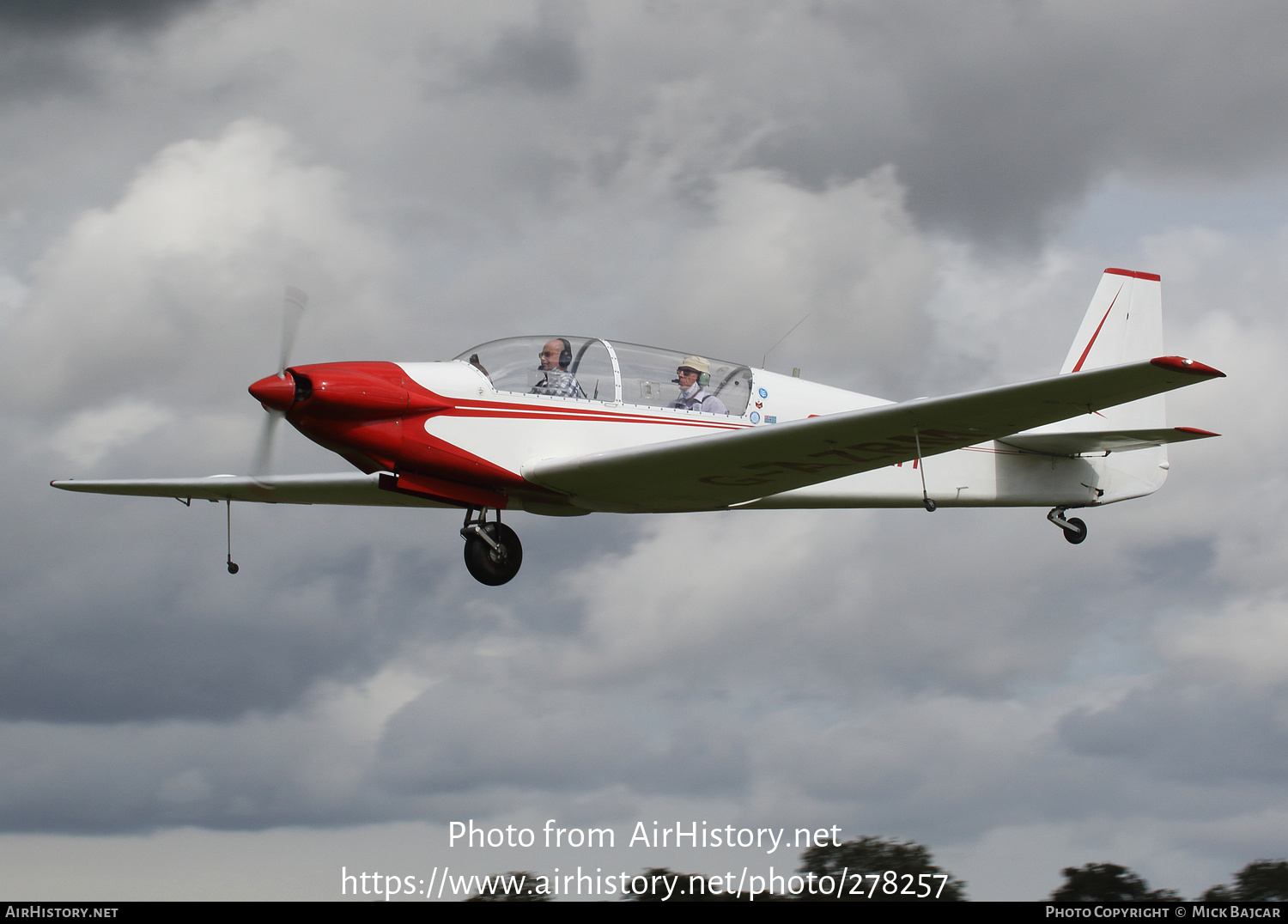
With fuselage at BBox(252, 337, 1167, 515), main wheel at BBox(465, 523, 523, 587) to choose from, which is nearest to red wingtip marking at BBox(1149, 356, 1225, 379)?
fuselage at BBox(252, 337, 1167, 515)

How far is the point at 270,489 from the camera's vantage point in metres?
13.2

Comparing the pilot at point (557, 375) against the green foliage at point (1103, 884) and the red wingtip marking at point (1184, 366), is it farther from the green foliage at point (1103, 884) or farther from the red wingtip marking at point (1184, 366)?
the green foliage at point (1103, 884)

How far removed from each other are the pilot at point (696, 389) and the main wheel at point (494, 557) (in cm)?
203

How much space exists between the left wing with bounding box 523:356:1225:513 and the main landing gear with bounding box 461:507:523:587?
0.78 meters

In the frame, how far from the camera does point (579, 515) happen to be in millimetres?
11812

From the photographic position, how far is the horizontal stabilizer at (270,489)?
13.0 meters

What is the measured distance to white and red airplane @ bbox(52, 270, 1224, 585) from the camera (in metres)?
9.20

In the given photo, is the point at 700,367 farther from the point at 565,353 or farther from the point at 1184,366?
the point at 1184,366

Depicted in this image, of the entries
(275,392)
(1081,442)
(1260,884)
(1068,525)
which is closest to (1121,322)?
(1081,442)

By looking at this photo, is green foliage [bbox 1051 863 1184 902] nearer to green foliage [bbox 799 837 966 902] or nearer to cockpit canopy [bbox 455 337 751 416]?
green foliage [bbox 799 837 966 902]

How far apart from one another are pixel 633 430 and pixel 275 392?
3085 mm
